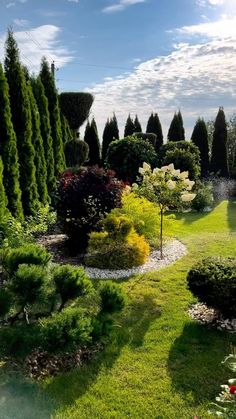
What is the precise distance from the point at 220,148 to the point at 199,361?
61.1ft

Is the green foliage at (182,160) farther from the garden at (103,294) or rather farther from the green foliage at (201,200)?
the garden at (103,294)

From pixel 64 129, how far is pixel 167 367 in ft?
46.9

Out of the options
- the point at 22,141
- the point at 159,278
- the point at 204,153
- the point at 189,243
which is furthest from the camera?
the point at 204,153

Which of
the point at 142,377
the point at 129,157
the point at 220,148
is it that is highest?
the point at 220,148

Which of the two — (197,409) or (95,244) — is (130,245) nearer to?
(95,244)

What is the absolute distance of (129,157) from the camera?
590 inches

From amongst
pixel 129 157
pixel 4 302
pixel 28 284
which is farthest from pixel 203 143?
pixel 4 302

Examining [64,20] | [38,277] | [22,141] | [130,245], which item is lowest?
[130,245]

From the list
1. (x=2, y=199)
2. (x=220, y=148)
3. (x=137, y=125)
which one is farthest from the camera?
(x=137, y=125)

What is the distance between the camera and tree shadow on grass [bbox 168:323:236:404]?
3.49m

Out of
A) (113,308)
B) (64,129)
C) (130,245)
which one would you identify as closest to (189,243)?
(130,245)

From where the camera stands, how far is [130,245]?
707 centimetres

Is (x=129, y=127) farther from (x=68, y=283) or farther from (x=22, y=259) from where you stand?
(x=68, y=283)

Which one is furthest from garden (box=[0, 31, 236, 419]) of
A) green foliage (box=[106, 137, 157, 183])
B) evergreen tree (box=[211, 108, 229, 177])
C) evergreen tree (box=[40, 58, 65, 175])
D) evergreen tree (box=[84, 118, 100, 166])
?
evergreen tree (box=[211, 108, 229, 177])
